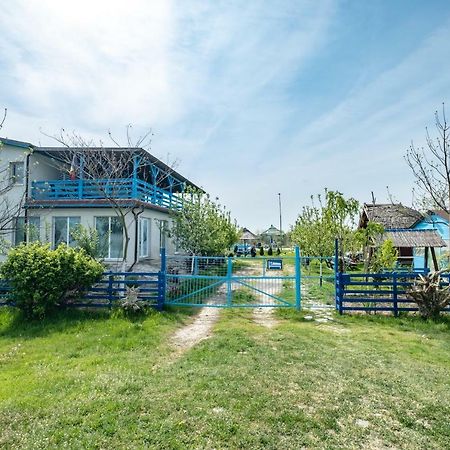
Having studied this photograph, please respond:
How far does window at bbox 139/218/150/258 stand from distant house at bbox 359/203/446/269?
1133 cm

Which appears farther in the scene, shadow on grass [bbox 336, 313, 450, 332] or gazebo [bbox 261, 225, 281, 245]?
gazebo [bbox 261, 225, 281, 245]

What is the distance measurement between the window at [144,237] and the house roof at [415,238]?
1318cm

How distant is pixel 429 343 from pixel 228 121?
446 inches

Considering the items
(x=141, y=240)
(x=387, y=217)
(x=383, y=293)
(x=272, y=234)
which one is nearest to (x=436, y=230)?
(x=387, y=217)

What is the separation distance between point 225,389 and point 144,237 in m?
14.0

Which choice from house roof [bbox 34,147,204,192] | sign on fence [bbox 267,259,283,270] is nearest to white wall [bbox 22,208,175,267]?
house roof [bbox 34,147,204,192]

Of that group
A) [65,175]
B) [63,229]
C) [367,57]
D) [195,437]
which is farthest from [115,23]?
[65,175]

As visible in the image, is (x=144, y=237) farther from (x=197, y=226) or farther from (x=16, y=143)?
(x=16, y=143)

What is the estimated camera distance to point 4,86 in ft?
35.9

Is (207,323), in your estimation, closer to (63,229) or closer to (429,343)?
(429,343)

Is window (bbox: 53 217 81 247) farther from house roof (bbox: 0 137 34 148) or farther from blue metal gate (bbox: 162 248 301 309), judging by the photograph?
blue metal gate (bbox: 162 248 301 309)

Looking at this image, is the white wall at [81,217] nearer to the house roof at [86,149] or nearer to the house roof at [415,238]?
the house roof at [86,149]

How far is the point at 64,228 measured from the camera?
16.5 meters

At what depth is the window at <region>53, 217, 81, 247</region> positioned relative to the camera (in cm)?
1633
